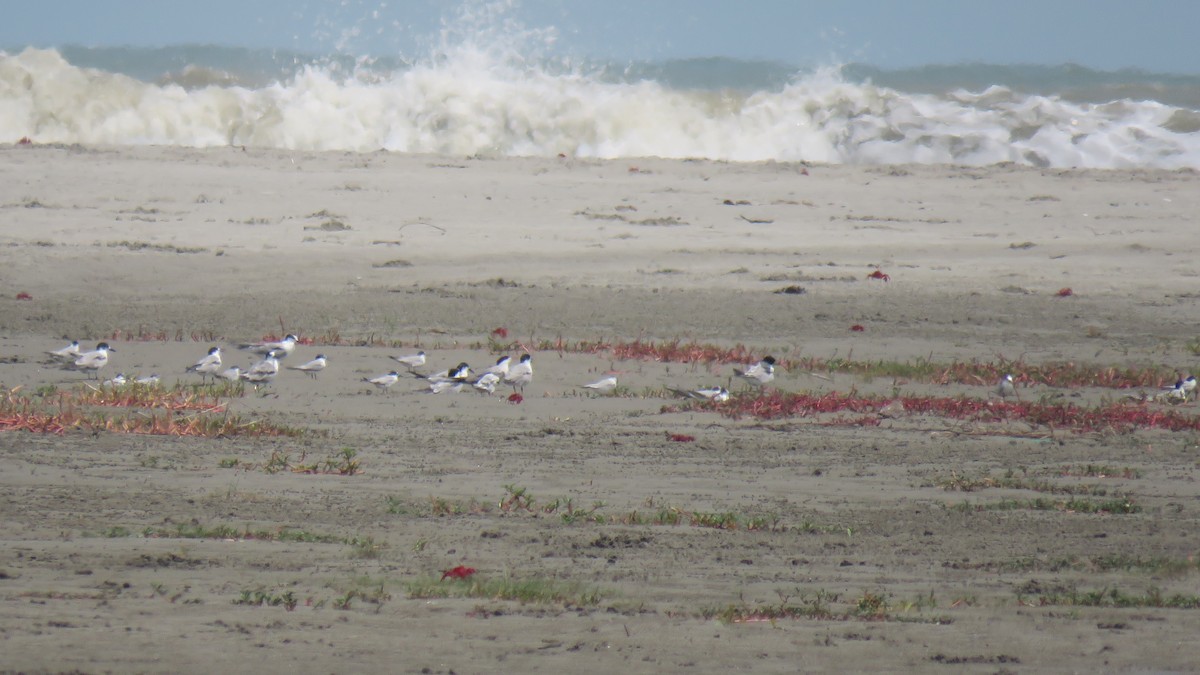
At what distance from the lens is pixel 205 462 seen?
7.18m

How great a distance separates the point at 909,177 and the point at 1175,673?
14242 millimetres

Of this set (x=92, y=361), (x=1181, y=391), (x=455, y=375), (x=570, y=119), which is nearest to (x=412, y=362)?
(x=455, y=375)

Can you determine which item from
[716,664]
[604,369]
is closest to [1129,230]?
[604,369]

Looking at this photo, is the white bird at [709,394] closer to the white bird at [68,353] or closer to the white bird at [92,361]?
the white bird at [92,361]

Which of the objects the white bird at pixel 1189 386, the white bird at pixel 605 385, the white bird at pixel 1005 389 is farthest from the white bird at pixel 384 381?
the white bird at pixel 1189 386

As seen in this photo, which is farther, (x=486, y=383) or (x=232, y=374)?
(x=232, y=374)

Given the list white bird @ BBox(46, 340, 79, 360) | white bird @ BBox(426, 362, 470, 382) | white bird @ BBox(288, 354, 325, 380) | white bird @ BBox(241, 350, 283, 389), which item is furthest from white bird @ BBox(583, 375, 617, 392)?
white bird @ BBox(46, 340, 79, 360)

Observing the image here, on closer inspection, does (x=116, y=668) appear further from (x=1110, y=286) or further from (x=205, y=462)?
(x=1110, y=286)

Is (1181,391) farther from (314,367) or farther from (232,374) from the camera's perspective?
(232,374)

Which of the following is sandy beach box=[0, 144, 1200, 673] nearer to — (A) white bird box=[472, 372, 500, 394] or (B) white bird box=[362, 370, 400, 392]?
(B) white bird box=[362, 370, 400, 392]

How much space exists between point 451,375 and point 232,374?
1450 mm

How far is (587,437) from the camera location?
820 cm

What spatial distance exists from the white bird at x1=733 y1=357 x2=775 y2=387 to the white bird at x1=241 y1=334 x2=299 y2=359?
319 centimetres

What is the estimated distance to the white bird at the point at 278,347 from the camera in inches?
406
